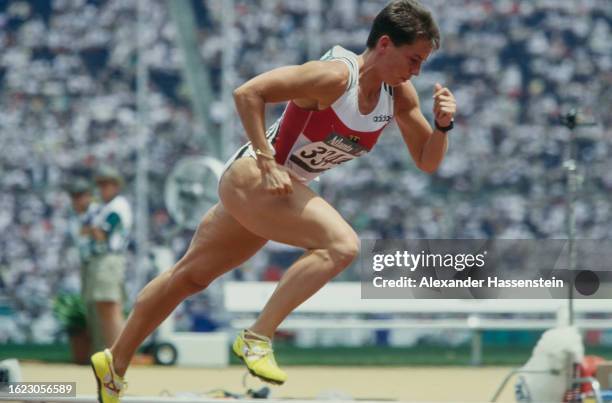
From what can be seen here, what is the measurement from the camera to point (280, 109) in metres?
19.0

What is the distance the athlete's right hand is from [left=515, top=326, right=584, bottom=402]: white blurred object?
2031mm

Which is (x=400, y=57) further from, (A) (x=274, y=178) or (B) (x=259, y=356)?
(B) (x=259, y=356)

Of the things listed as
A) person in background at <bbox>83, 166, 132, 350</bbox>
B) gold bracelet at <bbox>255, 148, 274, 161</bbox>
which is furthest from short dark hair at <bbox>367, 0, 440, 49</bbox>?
person in background at <bbox>83, 166, 132, 350</bbox>

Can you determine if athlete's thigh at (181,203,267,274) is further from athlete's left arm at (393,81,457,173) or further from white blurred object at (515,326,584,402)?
white blurred object at (515,326,584,402)

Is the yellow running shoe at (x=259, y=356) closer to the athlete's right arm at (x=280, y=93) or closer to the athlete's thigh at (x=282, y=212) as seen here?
the athlete's thigh at (x=282, y=212)

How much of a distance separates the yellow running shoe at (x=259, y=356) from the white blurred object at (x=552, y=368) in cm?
192

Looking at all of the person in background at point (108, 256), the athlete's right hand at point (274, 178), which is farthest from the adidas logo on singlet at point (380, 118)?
the person in background at point (108, 256)

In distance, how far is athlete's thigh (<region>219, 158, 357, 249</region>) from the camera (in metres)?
5.05

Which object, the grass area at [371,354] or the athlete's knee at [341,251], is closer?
the athlete's knee at [341,251]

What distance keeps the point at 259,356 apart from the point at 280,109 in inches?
558

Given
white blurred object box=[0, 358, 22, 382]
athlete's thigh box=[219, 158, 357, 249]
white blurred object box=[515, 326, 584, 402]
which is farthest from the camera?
white blurred object box=[0, 358, 22, 382]

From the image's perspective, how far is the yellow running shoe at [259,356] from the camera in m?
4.93

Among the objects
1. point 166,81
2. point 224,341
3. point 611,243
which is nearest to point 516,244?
point 611,243

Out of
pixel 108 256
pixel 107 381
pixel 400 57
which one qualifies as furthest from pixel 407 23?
pixel 108 256
